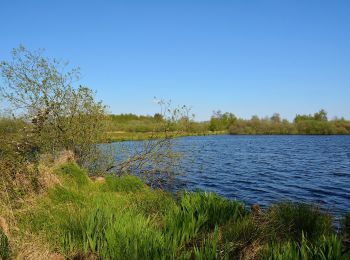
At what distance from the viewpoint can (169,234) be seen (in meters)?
6.40

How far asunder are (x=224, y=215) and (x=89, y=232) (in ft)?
11.2

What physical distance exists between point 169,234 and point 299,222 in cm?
352

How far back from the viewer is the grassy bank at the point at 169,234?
573cm

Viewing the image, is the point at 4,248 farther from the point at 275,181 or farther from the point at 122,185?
the point at 275,181

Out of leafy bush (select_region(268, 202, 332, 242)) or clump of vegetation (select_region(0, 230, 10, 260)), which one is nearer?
clump of vegetation (select_region(0, 230, 10, 260))

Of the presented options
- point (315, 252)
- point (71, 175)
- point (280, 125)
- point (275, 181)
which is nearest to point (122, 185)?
point (71, 175)

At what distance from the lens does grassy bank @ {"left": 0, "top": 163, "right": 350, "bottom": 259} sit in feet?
18.8


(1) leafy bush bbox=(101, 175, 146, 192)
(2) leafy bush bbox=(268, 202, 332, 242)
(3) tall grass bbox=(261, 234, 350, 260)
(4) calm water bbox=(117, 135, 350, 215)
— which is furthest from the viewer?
(4) calm water bbox=(117, 135, 350, 215)

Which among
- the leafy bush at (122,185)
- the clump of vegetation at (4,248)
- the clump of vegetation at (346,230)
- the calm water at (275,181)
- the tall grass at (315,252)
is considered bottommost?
the calm water at (275,181)

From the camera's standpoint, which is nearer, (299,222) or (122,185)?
(299,222)

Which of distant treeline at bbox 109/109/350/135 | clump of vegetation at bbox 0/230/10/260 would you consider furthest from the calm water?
distant treeline at bbox 109/109/350/135

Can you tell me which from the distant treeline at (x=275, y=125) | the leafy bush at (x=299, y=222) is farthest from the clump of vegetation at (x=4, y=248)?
the distant treeline at (x=275, y=125)

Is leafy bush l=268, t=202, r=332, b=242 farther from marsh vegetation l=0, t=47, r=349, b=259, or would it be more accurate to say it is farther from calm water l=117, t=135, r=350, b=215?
calm water l=117, t=135, r=350, b=215

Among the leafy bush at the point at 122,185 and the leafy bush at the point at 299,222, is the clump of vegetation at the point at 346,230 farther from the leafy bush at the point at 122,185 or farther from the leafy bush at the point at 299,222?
the leafy bush at the point at 122,185
